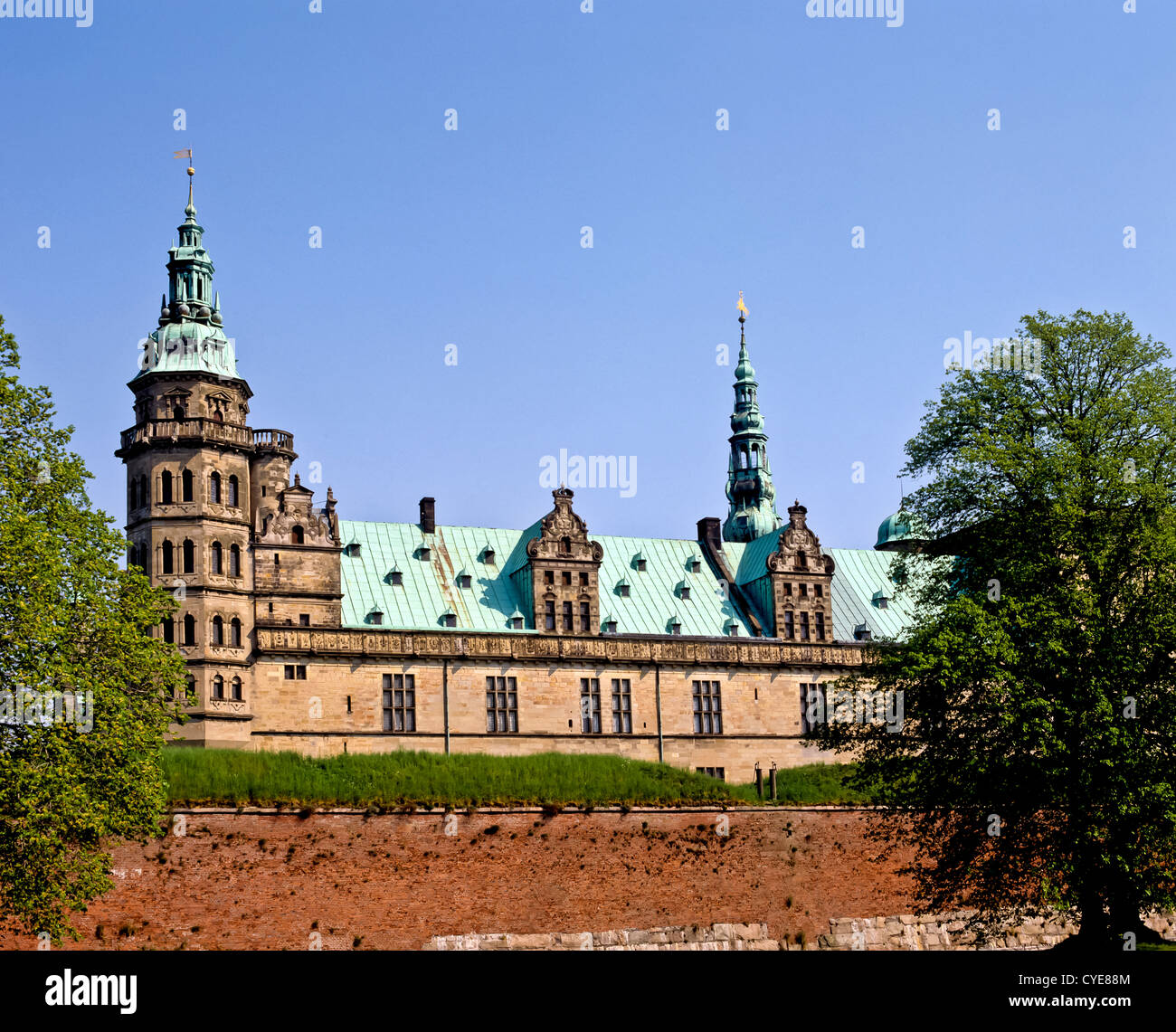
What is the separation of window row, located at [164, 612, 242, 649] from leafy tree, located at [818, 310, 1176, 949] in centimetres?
2354

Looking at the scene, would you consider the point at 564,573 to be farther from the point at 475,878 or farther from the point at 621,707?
the point at 475,878

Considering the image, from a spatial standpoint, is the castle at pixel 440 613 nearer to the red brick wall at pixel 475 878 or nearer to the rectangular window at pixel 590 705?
the rectangular window at pixel 590 705

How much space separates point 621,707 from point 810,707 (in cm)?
767

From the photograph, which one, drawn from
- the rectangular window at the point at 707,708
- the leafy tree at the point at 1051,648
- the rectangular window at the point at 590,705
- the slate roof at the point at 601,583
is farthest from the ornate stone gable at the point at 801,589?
the leafy tree at the point at 1051,648

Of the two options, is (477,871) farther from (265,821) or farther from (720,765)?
(720,765)

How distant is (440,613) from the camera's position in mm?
54875

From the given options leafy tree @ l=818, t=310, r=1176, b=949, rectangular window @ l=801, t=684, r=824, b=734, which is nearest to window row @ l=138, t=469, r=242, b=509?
rectangular window @ l=801, t=684, r=824, b=734

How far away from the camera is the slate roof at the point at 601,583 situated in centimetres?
5488

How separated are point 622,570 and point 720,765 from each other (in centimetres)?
928

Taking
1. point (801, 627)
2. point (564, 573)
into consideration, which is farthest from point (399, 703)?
point (801, 627)

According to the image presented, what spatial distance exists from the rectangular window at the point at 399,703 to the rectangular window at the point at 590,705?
6461 millimetres

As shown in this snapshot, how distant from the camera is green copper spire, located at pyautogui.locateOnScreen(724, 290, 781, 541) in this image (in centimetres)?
7325
